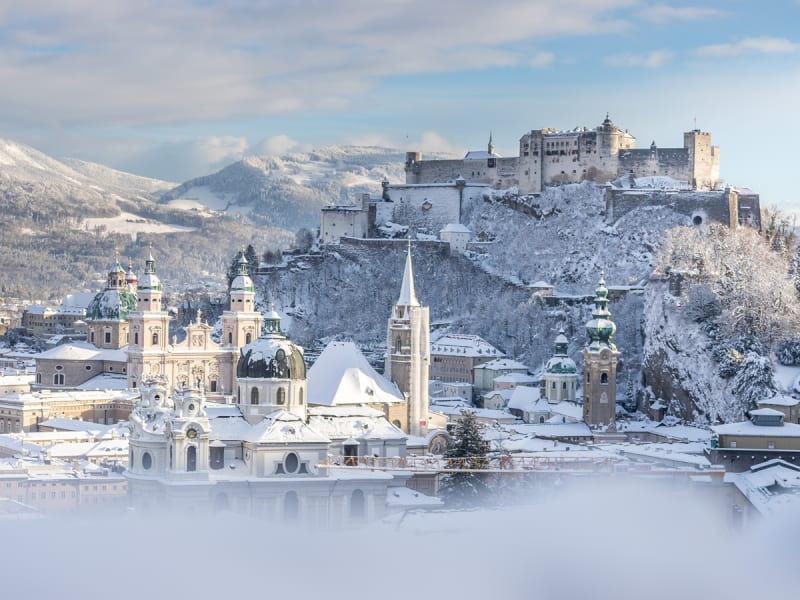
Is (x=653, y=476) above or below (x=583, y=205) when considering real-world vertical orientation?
below

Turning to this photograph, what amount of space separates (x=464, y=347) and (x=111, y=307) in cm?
2266

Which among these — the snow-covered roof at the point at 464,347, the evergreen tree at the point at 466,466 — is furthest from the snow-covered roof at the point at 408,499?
the snow-covered roof at the point at 464,347

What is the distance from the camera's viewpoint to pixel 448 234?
4611 inches

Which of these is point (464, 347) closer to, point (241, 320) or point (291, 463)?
point (241, 320)

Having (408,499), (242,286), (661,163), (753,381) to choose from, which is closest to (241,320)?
(242,286)

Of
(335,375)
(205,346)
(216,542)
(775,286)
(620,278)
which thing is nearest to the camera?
(216,542)

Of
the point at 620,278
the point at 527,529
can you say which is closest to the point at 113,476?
the point at 527,529

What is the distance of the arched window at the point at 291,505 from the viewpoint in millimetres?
58075

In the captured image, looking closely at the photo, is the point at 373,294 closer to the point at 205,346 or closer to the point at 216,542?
the point at 205,346

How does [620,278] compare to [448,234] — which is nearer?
[620,278]

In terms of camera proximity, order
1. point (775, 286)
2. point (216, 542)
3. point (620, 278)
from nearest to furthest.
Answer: point (216, 542), point (775, 286), point (620, 278)

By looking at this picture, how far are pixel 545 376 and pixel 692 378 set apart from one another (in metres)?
11.0

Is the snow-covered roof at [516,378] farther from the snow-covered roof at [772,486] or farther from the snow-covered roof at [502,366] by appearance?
the snow-covered roof at [772,486]

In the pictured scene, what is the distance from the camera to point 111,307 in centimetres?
9988
